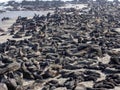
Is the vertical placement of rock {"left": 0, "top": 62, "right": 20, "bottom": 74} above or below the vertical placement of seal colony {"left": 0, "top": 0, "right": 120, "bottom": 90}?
above

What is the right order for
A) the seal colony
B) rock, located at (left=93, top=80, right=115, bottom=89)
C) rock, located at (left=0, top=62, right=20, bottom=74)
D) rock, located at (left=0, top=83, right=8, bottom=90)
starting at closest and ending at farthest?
rock, located at (left=0, top=83, right=8, bottom=90)
rock, located at (left=93, top=80, right=115, bottom=89)
the seal colony
rock, located at (left=0, top=62, right=20, bottom=74)

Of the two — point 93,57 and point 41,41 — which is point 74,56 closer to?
point 93,57

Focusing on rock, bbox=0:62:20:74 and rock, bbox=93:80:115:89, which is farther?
rock, bbox=0:62:20:74

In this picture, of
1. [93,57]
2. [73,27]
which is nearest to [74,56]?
[93,57]

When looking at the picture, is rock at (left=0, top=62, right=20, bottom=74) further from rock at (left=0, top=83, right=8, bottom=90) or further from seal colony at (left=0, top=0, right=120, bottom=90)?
rock at (left=0, top=83, right=8, bottom=90)

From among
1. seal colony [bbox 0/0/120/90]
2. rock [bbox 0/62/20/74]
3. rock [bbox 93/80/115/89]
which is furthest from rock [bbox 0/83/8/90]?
rock [bbox 93/80/115/89]

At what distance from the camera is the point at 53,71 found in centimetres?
1780

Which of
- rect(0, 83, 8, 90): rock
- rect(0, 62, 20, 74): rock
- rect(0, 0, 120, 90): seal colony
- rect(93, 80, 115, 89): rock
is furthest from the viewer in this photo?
rect(0, 62, 20, 74): rock

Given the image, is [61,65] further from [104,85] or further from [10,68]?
[104,85]

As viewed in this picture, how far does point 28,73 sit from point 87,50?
6191mm

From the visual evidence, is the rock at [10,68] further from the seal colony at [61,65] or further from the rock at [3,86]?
the rock at [3,86]

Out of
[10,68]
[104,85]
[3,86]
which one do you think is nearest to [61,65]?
[10,68]

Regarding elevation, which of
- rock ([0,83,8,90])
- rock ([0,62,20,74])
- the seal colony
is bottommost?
Result: the seal colony

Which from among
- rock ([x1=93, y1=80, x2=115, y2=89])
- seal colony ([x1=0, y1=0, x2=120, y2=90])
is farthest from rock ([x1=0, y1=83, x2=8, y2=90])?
rock ([x1=93, y1=80, x2=115, y2=89])
